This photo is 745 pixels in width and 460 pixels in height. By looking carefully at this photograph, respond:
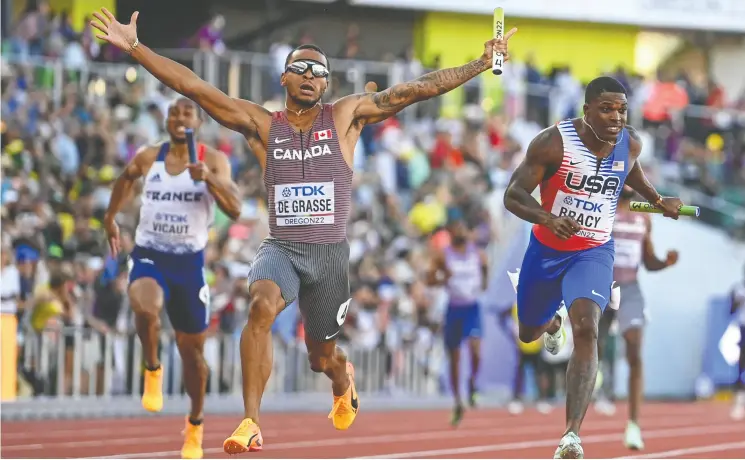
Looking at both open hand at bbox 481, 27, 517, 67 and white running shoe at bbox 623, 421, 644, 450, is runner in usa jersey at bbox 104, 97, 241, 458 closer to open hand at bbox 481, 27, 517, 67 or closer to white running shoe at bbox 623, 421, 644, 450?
open hand at bbox 481, 27, 517, 67

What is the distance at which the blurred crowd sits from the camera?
17.2 meters

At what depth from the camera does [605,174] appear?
9961 mm

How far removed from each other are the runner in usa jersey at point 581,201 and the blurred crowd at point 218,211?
8.03m

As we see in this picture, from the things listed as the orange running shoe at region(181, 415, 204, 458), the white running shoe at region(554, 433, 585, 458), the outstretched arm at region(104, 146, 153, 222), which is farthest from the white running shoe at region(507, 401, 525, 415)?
the white running shoe at region(554, 433, 585, 458)

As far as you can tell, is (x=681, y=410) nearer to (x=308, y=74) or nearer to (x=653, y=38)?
(x=308, y=74)

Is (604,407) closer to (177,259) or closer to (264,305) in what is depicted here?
(177,259)

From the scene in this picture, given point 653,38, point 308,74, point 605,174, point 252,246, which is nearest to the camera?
point 308,74

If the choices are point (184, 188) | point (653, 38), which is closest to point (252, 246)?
point (184, 188)

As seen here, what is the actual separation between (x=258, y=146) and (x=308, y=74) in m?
0.55

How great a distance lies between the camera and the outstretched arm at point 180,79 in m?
8.91

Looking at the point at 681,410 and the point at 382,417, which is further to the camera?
the point at 681,410

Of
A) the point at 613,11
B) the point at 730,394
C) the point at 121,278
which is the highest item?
the point at 613,11

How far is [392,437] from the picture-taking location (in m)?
14.6

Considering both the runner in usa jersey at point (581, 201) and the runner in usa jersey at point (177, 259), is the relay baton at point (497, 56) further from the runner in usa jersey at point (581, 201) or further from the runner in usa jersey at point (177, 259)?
the runner in usa jersey at point (177, 259)
